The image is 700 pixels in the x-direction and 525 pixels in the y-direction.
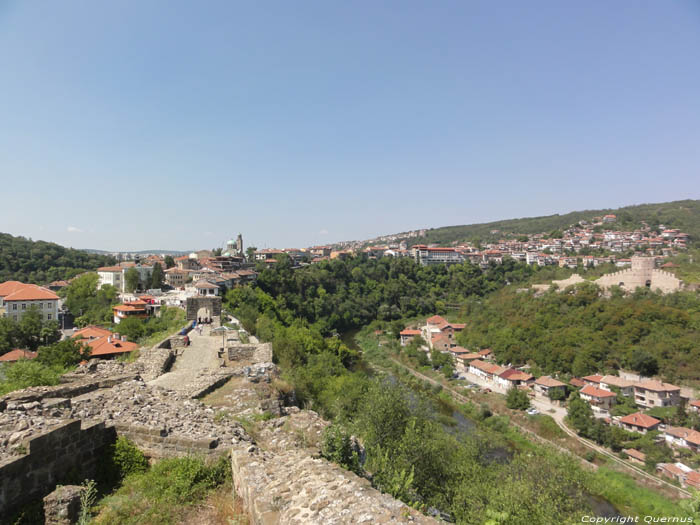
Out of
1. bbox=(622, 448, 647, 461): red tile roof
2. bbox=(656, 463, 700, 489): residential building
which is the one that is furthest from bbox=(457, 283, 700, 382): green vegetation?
bbox=(656, 463, 700, 489): residential building

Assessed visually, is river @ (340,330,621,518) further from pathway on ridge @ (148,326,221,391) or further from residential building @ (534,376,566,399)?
pathway on ridge @ (148,326,221,391)

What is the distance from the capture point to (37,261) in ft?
204

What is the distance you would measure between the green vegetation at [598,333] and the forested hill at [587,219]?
45.9 metres

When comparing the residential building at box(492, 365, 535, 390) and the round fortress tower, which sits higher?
the round fortress tower

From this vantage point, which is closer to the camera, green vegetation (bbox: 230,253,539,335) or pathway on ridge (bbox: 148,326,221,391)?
pathway on ridge (bbox: 148,326,221,391)

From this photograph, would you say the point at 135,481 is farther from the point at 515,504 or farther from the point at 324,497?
the point at 515,504

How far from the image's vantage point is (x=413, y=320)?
57.0 metres

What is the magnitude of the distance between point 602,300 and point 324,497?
46836 mm

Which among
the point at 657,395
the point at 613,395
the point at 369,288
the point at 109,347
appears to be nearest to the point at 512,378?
the point at 613,395

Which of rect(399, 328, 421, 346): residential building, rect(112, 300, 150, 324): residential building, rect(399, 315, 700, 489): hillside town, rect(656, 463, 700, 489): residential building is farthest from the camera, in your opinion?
rect(399, 328, 421, 346): residential building

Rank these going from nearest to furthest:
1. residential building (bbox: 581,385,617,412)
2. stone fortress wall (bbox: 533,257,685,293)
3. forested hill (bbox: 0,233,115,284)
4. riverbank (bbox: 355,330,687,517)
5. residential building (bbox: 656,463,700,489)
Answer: riverbank (bbox: 355,330,687,517), residential building (bbox: 656,463,700,489), residential building (bbox: 581,385,617,412), stone fortress wall (bbox: 533,257,685,293), forested hill (bbox: 0,233,115,284)

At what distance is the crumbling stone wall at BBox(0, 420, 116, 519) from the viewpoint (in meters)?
3.93

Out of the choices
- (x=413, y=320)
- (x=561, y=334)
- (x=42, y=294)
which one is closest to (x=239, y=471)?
(x=42, y=294)

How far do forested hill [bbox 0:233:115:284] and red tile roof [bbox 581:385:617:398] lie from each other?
6666 cm
